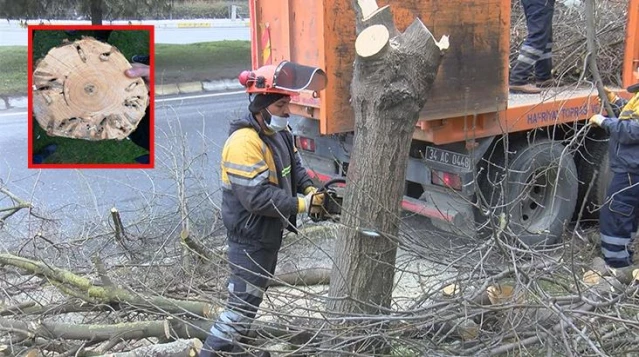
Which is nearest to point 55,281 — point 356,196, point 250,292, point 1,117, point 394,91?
point 250,292

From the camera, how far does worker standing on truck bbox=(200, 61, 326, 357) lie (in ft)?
10.8

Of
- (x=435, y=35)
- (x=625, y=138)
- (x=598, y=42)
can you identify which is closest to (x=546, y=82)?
(x=598, y=42)

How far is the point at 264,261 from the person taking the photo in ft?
11.6

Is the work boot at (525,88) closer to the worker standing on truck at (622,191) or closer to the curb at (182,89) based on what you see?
the worker standing on truck at (622,191)

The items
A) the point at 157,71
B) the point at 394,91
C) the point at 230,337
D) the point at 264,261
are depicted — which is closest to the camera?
the point at 394,91

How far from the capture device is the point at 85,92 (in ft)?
15.6

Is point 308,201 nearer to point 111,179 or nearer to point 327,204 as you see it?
point 327,204

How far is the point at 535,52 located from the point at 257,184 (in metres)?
3.29

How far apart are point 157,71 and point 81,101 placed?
10.4 metres

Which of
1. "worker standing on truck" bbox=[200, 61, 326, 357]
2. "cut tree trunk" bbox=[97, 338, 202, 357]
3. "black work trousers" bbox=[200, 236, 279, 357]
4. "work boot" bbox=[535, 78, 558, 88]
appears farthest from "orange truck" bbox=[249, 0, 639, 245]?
"cut tree trunk" bbox=[97, 338, 202, 357]

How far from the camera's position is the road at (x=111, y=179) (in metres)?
5.31

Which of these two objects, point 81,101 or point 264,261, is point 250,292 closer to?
point 264,261

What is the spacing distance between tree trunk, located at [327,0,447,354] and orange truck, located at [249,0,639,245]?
106cm

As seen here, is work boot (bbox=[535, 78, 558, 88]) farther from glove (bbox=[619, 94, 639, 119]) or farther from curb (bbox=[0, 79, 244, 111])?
curb (bbox=[0, 79, 244, 111])
